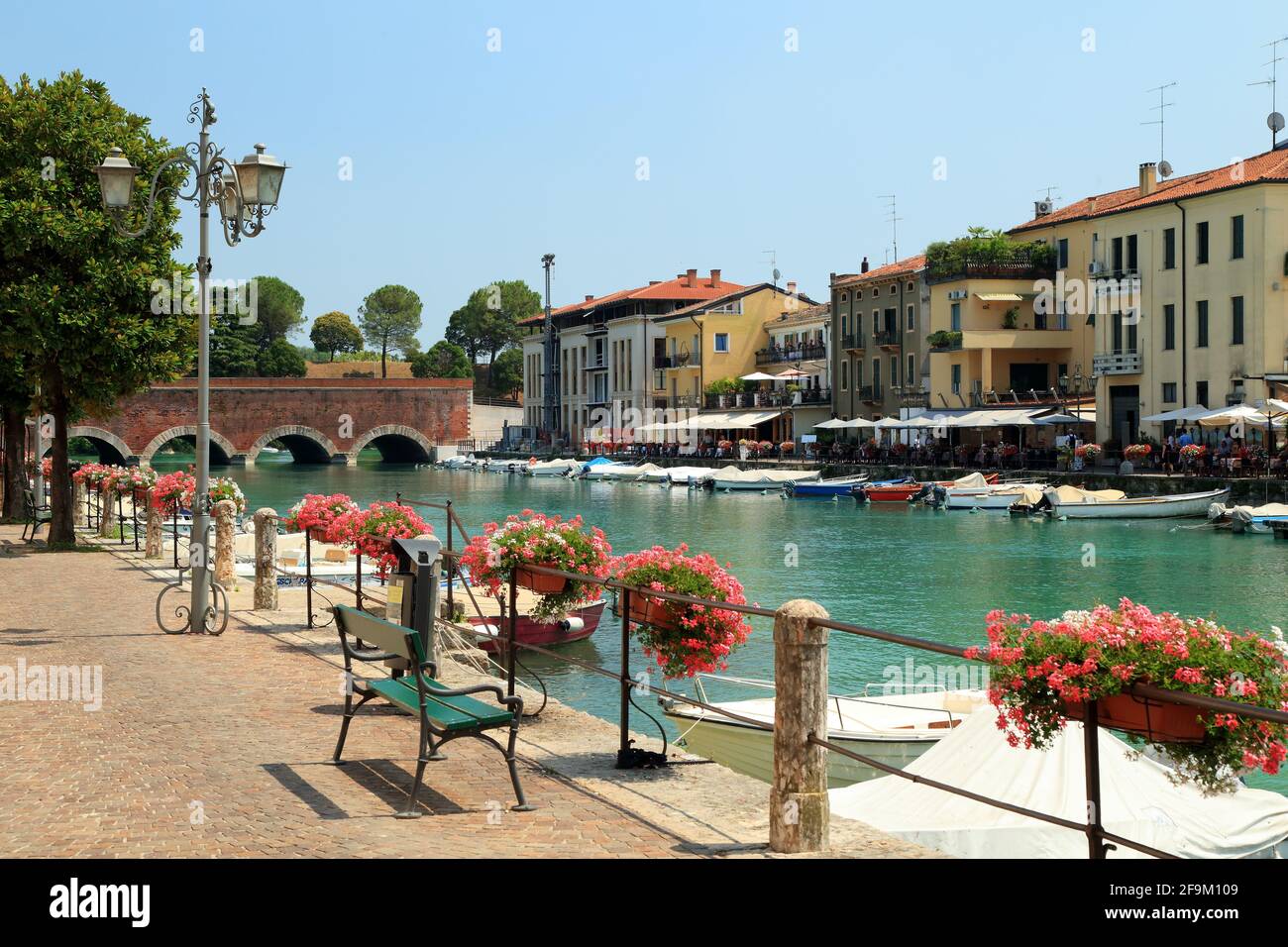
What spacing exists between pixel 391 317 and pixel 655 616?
142616mm

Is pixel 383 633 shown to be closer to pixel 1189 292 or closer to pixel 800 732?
pixel 800 732

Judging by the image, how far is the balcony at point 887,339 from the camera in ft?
228

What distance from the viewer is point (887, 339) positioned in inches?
2763

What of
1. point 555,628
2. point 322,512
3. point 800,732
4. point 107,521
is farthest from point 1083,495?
point 800,732

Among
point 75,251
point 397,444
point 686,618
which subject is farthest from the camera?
point 397,444

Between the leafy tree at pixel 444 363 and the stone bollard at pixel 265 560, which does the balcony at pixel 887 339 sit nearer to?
the stone bollard at pixel 265 560

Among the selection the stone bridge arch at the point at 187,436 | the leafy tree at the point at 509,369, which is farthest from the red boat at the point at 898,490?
the leafy tree at the point at 509,369

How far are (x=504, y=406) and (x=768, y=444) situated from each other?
1814 inches

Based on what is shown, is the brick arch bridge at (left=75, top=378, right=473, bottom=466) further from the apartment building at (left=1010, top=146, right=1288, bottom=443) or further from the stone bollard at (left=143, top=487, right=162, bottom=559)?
the stone bollard at (left=143, top=487, right=162, bottom=559)

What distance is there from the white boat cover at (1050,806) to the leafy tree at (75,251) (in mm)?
17611

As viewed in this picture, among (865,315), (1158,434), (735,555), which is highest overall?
(865,315)

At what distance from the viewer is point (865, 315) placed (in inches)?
2869
